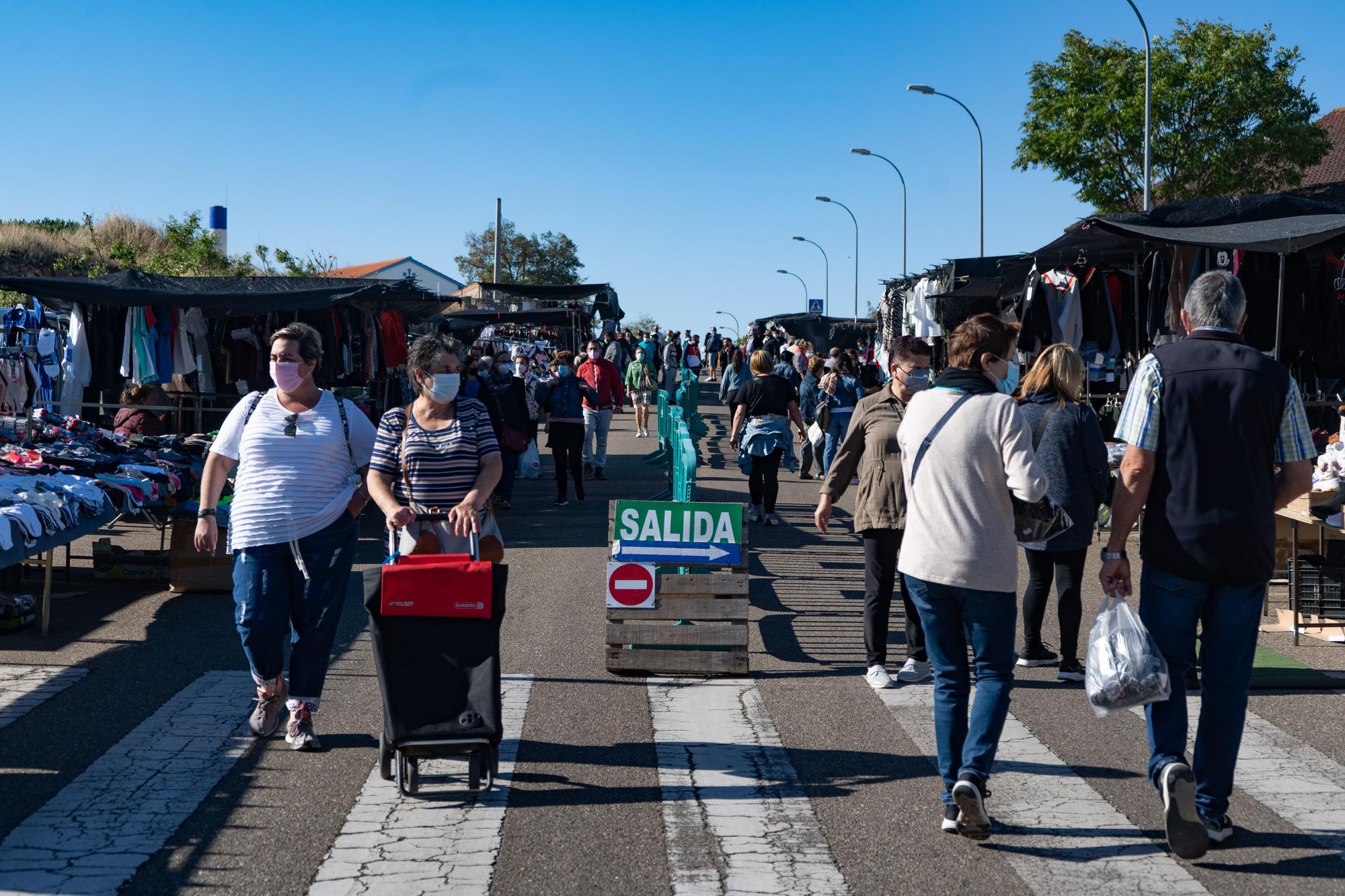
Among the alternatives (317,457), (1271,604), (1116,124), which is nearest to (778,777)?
(317,457)

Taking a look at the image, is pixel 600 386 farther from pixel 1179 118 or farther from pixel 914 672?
pixel 1179 118

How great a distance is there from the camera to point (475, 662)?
5.32 m

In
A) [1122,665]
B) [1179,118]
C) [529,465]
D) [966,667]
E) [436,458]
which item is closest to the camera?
[1122,665]

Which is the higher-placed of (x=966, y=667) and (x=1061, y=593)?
(x=966, y=667)

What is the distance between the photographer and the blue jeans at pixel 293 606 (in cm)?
593

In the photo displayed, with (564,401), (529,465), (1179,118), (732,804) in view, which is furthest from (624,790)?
(1179,118)

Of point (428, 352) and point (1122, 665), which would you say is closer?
point (1122, 665)

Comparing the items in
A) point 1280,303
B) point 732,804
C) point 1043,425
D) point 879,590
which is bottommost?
point 732,804

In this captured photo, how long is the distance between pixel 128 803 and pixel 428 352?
2266mm

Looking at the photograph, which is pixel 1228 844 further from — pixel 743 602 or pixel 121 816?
pixel 121 816

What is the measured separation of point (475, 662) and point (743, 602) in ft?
8.61

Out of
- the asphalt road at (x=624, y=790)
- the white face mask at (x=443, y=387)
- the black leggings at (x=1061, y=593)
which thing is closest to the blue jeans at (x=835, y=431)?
the asphalt road at (x=624, y=790)

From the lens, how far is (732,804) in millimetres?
5285

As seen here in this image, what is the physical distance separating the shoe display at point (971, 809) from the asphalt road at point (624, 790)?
62 mm
